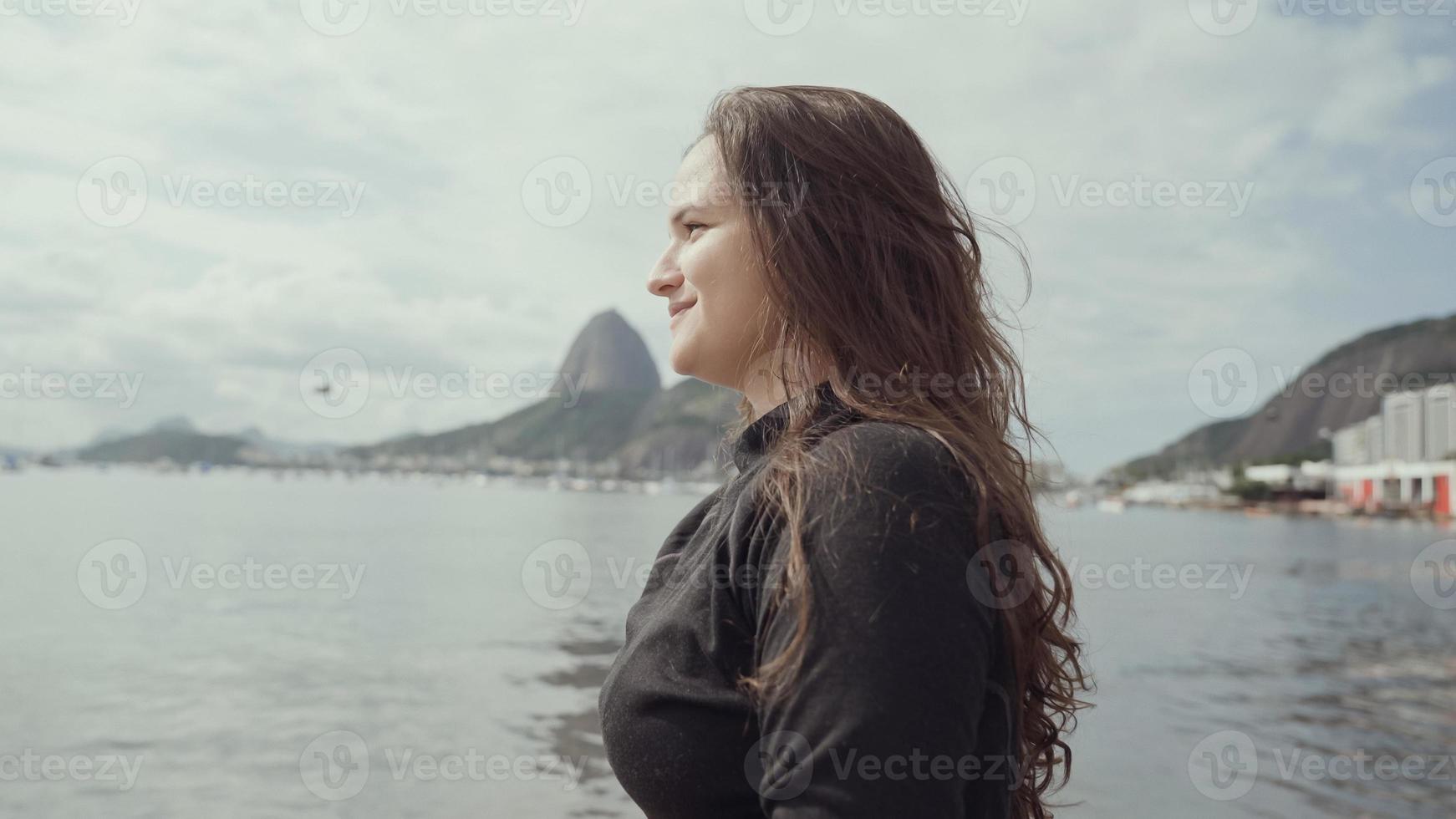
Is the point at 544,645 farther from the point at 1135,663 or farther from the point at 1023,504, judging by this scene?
the point at 1023,504

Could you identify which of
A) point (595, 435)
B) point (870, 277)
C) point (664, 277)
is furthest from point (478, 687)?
point (595, 435)

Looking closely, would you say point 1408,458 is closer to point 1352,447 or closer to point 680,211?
point 1352,447

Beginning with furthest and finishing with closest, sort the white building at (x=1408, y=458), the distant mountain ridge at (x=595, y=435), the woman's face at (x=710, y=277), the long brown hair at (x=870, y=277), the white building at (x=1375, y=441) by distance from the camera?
1. the distant mountain ridge at (x=595, y=435)
2. the white building at (x=1375, y=441)
3. the white building at (x=1408, y=458)
4. the woman's face at (x=710, y=277)
5. the long brown hair at (x=870, y=277)

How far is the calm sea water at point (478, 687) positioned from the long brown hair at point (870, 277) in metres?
1.29

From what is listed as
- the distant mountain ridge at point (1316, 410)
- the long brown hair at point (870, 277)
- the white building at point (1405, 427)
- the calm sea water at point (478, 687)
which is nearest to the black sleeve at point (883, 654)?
the long brown hair at point (870, 277)

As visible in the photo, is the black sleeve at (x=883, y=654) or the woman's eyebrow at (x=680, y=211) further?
the woman's eyebrow at (x=680, y=211)

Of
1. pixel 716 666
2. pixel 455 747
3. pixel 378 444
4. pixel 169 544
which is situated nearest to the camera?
pixel 716 666

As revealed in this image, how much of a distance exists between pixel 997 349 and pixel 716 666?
0.58 meters

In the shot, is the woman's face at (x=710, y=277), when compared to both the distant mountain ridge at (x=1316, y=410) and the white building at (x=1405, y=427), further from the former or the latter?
the distant mountain ridge at (x=1316, y=410)

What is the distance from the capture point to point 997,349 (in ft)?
A: 4.46

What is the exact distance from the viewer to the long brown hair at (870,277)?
1.16 metres

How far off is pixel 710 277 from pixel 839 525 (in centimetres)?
46

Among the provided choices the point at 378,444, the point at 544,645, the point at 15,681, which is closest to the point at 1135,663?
the point at 544,645

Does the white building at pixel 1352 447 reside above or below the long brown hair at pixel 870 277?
below
